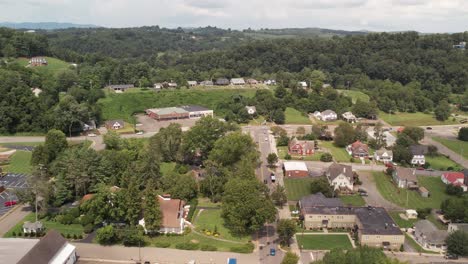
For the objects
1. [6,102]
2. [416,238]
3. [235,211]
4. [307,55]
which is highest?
[307,55]

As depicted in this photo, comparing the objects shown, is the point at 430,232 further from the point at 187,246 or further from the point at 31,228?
the point at 31,228

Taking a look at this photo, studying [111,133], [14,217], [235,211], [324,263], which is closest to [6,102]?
[111,133]

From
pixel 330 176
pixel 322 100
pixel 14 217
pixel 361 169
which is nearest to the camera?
pixel 14 217

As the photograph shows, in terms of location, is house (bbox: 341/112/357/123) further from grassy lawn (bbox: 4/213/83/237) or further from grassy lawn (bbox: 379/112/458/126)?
grassy lawn (bbox: 4/213/83/237)

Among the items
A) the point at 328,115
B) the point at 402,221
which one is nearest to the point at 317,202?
the point at 402,221

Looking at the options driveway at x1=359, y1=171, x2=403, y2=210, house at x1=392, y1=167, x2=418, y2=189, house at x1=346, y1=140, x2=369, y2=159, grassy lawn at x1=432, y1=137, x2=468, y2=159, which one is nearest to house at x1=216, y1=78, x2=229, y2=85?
house at x1=346, y1=140, x2=369, y2=159

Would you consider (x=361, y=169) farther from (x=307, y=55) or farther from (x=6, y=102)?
(x=307, y=55)

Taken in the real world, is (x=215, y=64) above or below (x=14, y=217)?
above

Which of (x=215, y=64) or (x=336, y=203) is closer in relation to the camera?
(x=336, y=203)
